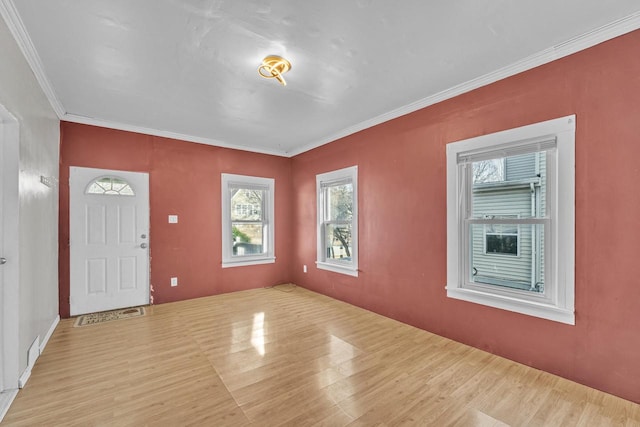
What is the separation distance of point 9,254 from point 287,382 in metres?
2.15

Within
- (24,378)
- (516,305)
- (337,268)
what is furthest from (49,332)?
(516,305)

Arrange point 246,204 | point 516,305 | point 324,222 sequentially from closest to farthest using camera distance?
point 516,305, point 324,222, point 246,204

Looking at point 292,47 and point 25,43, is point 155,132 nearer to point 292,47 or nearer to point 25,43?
point 25,43

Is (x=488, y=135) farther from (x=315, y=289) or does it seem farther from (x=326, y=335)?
(x=315, y=289)

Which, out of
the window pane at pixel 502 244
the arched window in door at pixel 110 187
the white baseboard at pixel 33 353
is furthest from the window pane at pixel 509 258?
the arched window in door at pixel 110 187

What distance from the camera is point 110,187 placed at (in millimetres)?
3898

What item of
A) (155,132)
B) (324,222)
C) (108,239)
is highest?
(155,132)

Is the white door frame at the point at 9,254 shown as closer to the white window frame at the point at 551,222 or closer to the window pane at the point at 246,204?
the window pane at the point at 246,204

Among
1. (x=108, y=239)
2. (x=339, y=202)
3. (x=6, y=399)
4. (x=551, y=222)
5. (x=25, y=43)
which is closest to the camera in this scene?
(x=6, y=399)

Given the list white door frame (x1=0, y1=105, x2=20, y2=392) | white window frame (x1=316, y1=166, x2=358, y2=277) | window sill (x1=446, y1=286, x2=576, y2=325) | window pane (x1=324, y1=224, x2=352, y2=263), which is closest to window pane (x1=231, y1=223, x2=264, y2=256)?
white window frame (x1=316, y1=166, x2=358, y2=277)

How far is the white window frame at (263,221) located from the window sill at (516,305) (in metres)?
3.21

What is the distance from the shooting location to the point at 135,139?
408 centimetres

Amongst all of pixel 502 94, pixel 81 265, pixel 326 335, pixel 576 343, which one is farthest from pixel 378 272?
pixel 81 265

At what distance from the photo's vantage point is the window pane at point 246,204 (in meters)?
4.98
